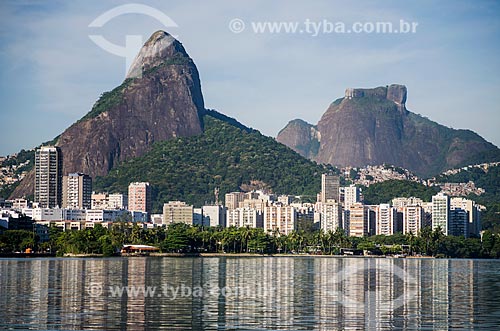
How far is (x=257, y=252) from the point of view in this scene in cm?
16450

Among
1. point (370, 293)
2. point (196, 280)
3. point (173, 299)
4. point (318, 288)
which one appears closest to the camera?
point (173, 299)

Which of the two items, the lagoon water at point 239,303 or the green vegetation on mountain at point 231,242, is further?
the green vegetation on mountain at point 231,242

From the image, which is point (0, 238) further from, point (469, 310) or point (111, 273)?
point (469, 310)

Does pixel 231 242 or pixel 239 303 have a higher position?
pixel 231 242

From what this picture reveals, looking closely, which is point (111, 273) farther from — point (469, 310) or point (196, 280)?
point (469, 310)

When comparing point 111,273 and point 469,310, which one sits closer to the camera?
point 469,310

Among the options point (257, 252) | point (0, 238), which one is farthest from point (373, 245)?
point (0, 238)

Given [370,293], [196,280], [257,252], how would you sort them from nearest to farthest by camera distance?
[370,293] < [196,280] < [257,252]

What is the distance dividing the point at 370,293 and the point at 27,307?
2168 cm

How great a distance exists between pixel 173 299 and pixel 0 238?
100482 millimetres

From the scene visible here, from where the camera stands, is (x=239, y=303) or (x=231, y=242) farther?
(x=231, y=242)

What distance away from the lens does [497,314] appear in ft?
149

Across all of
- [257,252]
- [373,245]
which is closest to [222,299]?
[257,252]

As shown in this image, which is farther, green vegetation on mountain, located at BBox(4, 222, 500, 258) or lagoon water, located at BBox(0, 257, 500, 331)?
green vegetation on mountain, located at BBox(4, 222, 500, 258)
